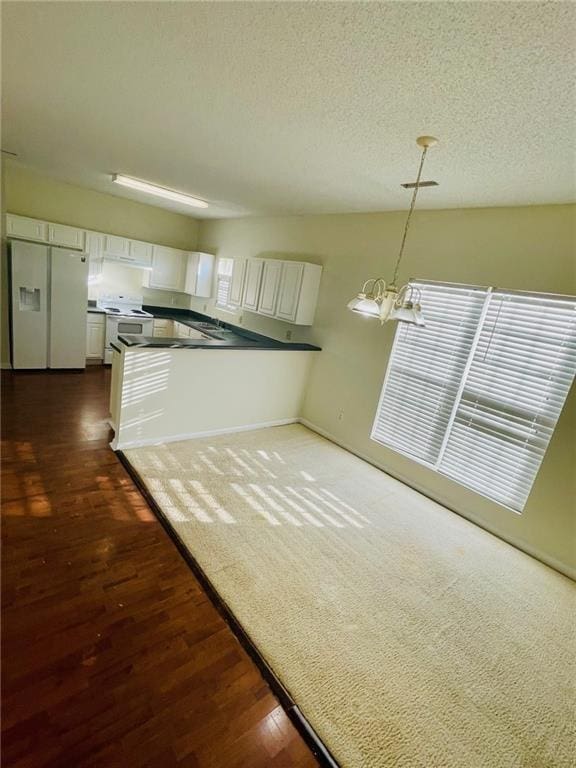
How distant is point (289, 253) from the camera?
466 centimetres

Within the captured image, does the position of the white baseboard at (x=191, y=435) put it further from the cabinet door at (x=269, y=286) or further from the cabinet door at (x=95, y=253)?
the cabinet door at (x=95, y=253)

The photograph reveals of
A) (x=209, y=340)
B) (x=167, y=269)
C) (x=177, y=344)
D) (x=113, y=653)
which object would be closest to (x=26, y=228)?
(x=167, y=269)

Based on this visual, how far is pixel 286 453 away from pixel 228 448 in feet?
2.18

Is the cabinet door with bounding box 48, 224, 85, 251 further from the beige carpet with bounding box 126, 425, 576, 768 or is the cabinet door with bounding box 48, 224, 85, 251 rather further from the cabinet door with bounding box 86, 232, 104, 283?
the beige carpet with bounding box 126, 425, 576, 768

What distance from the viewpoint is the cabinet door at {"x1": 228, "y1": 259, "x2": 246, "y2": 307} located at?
16.5 ft

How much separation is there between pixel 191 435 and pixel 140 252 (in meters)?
3.76

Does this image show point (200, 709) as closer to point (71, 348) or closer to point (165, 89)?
point (165, 89)

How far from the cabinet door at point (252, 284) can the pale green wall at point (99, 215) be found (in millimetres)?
2257

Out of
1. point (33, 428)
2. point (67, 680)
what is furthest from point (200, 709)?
point (33, 428)

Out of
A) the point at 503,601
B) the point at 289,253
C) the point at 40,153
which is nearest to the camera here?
the point at 503,601

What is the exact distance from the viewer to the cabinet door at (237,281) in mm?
5016

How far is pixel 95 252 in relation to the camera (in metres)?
5.24

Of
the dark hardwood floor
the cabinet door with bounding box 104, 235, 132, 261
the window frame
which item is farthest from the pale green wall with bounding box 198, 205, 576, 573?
the dark hardwood floor

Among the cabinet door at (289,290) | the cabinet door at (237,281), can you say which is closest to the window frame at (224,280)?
the cabinet door at (237,281)
